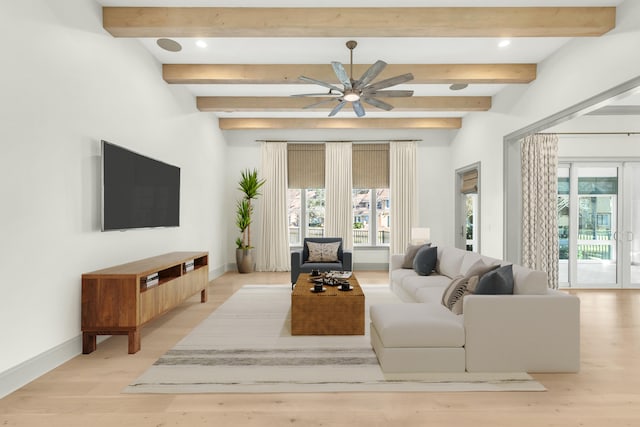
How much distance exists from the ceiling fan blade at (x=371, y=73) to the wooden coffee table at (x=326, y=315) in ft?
7.42

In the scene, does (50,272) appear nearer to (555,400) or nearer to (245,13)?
(245,13)

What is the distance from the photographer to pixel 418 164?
7785 millimetres

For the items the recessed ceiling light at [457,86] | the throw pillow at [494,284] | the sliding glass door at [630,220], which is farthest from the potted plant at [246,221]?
the sliding glass door at [630,220]

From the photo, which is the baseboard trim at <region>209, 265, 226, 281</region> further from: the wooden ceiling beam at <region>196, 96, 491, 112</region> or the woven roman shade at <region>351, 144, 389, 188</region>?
the woven roman shade at <region>351, 144, 389, 188</region>

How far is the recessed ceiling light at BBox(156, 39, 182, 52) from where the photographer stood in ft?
13.3

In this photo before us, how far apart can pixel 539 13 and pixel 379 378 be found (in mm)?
3706

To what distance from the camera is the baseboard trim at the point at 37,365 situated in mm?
2379

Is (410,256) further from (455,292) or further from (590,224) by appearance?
(590,224)

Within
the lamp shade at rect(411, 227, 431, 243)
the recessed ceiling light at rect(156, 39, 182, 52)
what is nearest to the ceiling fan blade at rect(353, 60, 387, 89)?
the recessed ceiling light at rect(156, 39, 182, 52)

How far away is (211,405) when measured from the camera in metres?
2.25

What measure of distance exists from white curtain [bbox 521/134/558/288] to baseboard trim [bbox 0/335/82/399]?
5732 millimetres

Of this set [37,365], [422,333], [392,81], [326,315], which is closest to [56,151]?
[37,365]

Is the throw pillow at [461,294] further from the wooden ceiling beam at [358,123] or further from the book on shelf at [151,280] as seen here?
the wooden ceiling beam at [358,123]

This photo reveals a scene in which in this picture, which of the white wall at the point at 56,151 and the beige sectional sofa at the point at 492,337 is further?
the beige sectional sofa at the point at 492,337
